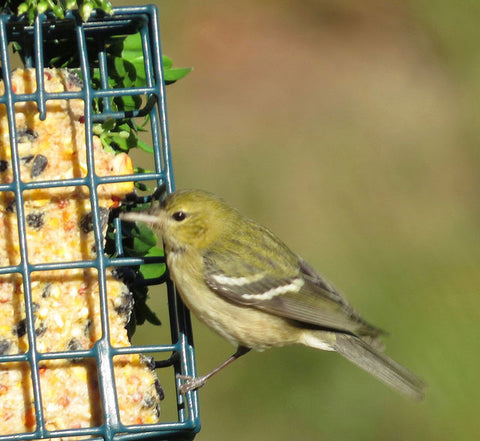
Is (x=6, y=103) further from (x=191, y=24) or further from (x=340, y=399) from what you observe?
(x=191, y=24)

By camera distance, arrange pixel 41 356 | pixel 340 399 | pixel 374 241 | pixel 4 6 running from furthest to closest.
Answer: pixel 374 241
pixel 340 399
pixel 4 6
pixel 41 356

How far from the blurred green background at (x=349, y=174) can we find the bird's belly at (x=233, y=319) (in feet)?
9.85

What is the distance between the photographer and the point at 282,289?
5.18 metres

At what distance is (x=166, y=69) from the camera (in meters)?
4.84

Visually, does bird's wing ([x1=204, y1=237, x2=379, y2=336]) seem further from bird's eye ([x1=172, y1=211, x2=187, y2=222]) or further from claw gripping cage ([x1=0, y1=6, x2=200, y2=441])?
claw gripping cage ([x1=0, y1=6, x2=200, y2=441])

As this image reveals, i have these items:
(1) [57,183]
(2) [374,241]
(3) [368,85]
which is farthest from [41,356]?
(3) [368,85]

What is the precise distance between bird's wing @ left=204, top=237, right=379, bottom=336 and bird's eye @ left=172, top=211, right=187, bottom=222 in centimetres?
23

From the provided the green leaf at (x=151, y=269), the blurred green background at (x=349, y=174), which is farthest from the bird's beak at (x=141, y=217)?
the blurred green background at (x=349, y=174)

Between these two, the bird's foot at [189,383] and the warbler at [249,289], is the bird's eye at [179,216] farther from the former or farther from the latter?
the bird's foot at [189,383]

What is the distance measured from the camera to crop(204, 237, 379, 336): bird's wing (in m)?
4.96

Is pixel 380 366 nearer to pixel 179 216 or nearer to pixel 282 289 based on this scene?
pixel 282 289

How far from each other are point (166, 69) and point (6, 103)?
2.91ft

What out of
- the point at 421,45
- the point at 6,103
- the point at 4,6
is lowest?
the point at 6,103

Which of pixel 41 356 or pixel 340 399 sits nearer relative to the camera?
pixel 41 356
